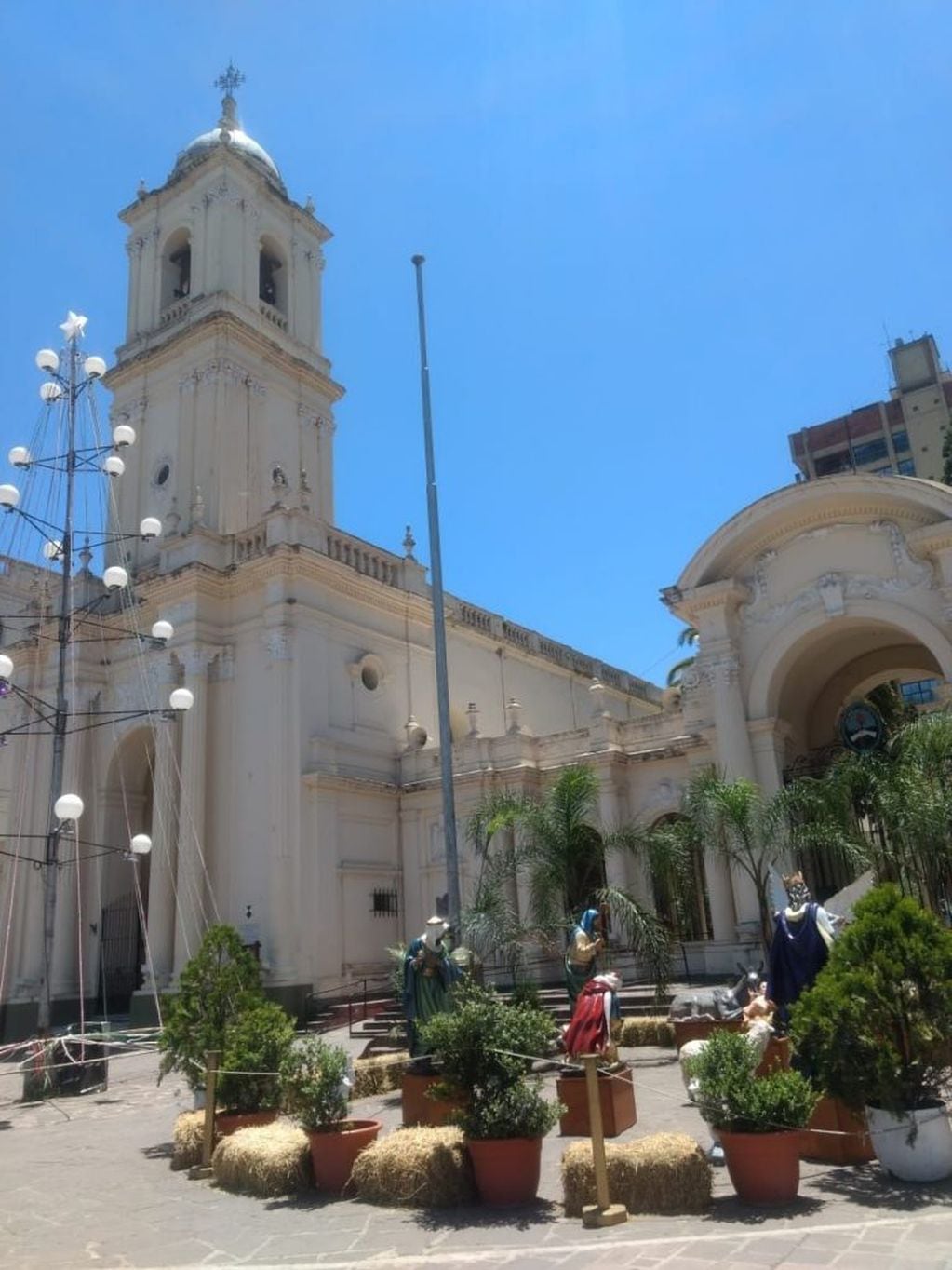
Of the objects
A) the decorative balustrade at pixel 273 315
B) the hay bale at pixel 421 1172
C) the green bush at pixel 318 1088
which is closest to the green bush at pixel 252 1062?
the green bush at pixel 318 1088

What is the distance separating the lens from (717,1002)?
39.0 feet

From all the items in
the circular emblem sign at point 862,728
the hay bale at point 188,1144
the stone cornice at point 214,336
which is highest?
the stone cornice at point 214,336

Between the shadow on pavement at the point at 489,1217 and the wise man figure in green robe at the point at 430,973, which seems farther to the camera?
the wise man figure in green robe at the point at 430,973

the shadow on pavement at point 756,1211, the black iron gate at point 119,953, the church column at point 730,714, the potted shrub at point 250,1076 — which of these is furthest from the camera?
the black iron gate at point 119,953

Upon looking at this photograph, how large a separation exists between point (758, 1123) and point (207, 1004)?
6309 millimetres

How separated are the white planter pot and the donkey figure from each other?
4346 mm

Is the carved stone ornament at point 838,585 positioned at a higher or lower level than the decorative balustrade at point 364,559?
lower

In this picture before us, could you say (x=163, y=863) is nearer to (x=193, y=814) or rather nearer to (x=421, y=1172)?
Answer: (x=193, y=814)

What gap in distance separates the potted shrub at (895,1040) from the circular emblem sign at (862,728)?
12.2 meters

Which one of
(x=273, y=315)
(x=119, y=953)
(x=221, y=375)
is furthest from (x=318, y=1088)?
(x=273, y=315)

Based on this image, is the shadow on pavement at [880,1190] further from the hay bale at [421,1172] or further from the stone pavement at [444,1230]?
the hay bale at [421,1172]

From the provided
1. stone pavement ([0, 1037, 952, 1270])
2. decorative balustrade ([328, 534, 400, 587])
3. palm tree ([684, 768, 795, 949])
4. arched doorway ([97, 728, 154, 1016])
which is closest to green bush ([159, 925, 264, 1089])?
stone pavement ([0, 1037, 952, 1270])

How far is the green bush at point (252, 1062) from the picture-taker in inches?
392

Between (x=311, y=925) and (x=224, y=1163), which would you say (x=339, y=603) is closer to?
(x=311, y=925)
